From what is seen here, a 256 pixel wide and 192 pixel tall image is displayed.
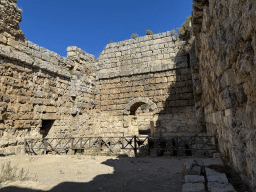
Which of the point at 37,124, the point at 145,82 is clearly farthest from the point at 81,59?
the point at 37,124

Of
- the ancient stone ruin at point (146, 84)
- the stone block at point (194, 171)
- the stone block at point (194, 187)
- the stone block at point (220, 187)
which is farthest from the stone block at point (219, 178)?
the stone block at point (194, 171)

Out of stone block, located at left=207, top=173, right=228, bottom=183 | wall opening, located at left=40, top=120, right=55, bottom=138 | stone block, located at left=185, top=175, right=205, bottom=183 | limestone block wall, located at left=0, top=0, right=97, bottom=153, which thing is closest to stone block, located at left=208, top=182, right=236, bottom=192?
stone block, located at left=207, top=173, right=228, bottom=183

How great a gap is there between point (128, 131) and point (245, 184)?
9.51m

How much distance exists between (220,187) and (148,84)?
9302 millimetres

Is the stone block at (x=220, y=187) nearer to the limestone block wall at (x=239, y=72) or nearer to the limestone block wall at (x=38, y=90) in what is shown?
the limestone block wall at (x=239, y=72)

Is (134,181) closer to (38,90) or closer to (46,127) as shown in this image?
(38,90)

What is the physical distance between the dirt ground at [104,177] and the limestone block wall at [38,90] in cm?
239

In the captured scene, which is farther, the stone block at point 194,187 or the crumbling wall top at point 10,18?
the crumbling wall top at point 10,18

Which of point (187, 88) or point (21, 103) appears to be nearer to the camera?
point (21, 103)

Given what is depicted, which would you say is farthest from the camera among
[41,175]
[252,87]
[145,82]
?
[145,82]

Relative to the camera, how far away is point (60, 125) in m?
10.2

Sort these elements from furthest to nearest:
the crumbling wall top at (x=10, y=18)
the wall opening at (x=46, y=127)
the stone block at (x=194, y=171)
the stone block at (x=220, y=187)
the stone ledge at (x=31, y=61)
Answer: the wall opening at (x=46, y=127) < the crumbling wall top at (x=10, y=18) < the stone ledge at (x=31, y=61) < the stone block at (x=194, y=171) < the stone block at (x=220, y=187)

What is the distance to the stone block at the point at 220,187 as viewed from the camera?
276cm

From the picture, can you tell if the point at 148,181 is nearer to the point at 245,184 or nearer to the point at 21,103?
the point at 245,184
